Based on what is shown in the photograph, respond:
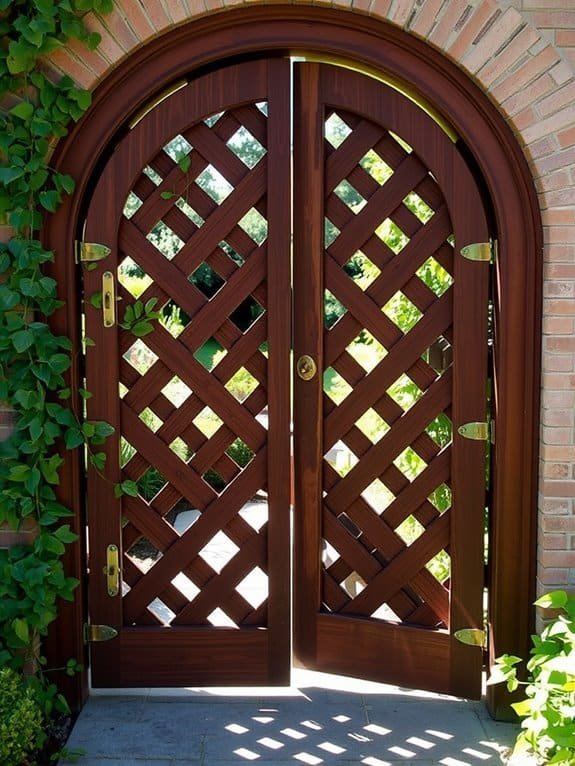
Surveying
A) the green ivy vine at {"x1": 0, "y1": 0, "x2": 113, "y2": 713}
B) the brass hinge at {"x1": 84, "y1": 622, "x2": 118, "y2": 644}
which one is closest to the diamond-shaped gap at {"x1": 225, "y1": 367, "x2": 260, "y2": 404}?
the brass hinge at {"x1": 84, "y1": 622, "x2": 118, "y2": 644}

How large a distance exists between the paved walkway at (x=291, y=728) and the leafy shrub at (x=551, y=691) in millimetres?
315

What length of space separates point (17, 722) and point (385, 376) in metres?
1.73

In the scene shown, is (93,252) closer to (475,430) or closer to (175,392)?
(475,430)

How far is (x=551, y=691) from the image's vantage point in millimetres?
2691

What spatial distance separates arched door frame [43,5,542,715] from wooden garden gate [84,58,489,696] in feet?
0.24

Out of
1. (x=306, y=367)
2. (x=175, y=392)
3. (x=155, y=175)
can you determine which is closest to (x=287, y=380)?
(x=306, y=367)

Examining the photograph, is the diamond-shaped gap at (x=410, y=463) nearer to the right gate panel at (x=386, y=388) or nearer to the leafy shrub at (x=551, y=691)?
the right gate panel at (x=386, y=388)

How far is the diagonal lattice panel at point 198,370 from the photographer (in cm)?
331

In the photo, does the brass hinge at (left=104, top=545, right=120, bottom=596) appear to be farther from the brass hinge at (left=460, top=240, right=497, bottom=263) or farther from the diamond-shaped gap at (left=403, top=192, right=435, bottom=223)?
the diamond-shaped gap at (left=403, top=192, right=435, bottom=223)

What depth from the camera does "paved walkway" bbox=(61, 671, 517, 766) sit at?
10.1 feet

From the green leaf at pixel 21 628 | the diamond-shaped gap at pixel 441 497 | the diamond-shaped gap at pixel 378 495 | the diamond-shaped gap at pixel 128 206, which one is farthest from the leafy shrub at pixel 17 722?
the diamond-shaped gap at pixel 378 495

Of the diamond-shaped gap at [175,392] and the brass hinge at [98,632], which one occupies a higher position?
the diamond-shaped gap at [175,392]

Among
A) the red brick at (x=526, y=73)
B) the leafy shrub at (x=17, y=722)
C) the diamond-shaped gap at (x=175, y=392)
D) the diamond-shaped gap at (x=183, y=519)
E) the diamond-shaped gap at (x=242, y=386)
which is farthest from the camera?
the diamond-shaped gap at (x=175, y=392)

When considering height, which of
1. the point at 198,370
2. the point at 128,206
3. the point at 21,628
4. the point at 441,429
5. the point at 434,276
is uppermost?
the point at 128,206
